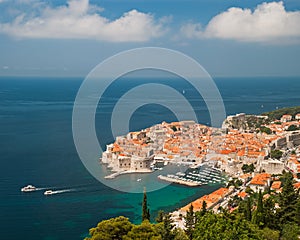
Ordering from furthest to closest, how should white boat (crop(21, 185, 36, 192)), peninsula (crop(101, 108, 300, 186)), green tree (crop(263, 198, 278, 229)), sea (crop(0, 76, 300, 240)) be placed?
peninsula (crop(101, 108, 300, 186))
white boat (crop(21, 185, 36, 192))
sea (crop(0, 76, 300, 240))
green tree (crop(263, 198, 278, 229))

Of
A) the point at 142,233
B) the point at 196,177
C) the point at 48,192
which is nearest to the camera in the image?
the point at 142,233

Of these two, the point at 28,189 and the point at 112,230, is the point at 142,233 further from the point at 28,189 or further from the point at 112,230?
the point at 28,189

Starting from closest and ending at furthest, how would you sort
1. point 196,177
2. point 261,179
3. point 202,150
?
point 261,179 < point 196,177 < point 202,150

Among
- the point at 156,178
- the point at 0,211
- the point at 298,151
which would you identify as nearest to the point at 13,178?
the point at 0,211

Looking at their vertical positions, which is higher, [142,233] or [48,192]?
[142,233]

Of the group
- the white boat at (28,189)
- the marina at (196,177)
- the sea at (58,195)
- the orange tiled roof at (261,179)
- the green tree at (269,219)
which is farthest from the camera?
the marina at (196,177)

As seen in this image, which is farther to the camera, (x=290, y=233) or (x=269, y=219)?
(x=269, y=219)

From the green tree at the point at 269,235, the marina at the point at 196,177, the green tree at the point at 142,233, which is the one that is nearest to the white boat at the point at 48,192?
the marina at the point at 196,177

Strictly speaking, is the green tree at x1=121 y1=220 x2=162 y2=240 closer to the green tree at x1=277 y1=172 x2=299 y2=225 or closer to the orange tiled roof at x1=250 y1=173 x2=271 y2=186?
the green tree at x1=277 y1=172 x2=299 y2=225

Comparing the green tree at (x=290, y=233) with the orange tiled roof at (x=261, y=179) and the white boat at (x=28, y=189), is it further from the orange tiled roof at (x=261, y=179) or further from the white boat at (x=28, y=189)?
the white boat at (x=28, y=189)

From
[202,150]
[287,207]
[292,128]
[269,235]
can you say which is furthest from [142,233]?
[292,128]

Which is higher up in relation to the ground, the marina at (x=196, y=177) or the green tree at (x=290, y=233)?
the green tree at (x=290, y=233)

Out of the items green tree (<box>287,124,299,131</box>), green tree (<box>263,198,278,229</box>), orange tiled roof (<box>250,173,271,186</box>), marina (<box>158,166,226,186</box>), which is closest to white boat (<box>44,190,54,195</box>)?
marina (<box>158,166,226,186</box>)
